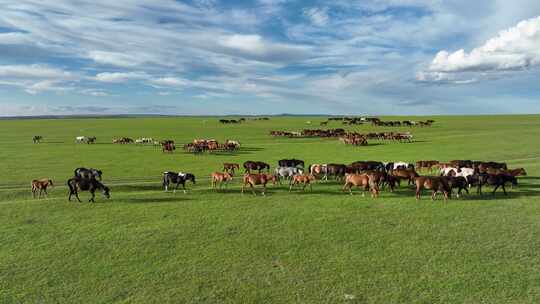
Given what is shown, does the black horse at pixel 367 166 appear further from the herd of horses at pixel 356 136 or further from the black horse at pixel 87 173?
the herd of horses at pixel 356 136

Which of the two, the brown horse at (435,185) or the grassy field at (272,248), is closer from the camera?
the grassy field at (272,248)

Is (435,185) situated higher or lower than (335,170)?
lower

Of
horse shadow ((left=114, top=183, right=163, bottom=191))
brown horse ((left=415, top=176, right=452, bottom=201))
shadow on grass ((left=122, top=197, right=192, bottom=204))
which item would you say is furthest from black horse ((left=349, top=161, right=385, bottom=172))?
horse shadow ((left=114, top=183, right=163, bottom=191))

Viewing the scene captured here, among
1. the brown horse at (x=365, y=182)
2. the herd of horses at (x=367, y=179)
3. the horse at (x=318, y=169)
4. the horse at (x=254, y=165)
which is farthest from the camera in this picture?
the horse at (x=254, y=165)

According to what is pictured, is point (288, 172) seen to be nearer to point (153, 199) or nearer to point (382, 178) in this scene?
point (382, 178)

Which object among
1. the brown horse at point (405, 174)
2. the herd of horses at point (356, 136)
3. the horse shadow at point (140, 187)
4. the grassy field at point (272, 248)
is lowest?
the grassy field at point (272, 248)

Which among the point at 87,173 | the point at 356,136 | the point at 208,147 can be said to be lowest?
the point at 87,173

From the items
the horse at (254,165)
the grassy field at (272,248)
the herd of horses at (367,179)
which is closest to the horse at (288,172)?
the herd of horses at (367,179)

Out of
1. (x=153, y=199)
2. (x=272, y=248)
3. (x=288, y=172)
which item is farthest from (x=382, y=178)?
(x=153, y=199)

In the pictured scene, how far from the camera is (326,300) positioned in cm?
819

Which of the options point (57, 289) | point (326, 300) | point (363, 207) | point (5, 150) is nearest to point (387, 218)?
point (363, 207)

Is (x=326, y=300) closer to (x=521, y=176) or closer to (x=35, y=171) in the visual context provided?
(x=521, y=176)

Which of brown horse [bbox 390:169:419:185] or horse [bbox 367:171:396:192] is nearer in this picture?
horse [bbox 367:171:396:192]

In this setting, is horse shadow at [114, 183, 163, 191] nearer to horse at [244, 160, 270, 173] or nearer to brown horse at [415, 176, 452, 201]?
horse at [244, 160, 270, 173]
